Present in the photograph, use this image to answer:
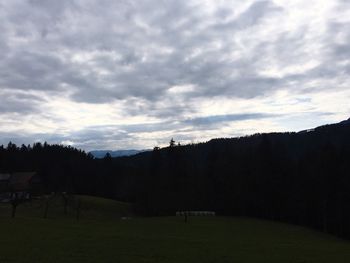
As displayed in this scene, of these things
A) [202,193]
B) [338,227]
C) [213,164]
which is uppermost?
[213,164]

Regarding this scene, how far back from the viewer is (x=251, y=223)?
77562mm

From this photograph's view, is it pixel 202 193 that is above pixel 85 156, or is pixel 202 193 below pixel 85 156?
below

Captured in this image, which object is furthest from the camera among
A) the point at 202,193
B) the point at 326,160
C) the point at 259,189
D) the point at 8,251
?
the point at 202,193

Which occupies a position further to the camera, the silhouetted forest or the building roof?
the building roof

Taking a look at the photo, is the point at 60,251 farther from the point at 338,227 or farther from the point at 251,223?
the point at 338,227

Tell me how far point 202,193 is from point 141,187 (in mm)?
13416

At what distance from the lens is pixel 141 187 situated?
10231 centimetres

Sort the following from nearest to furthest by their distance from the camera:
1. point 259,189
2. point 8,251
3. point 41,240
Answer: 1. point 8,251
2. point 41,240
3. point 259,189

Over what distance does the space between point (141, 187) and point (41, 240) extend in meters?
66.6

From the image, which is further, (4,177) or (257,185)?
(4,177)

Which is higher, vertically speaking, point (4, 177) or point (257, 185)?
point (4, 177)

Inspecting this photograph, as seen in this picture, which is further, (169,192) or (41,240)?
(169,192)

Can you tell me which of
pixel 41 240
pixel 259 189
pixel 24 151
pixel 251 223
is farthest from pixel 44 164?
pixel 41 240

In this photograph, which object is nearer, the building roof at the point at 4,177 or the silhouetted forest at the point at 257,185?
the silhouetted forest at the point at 257,185
